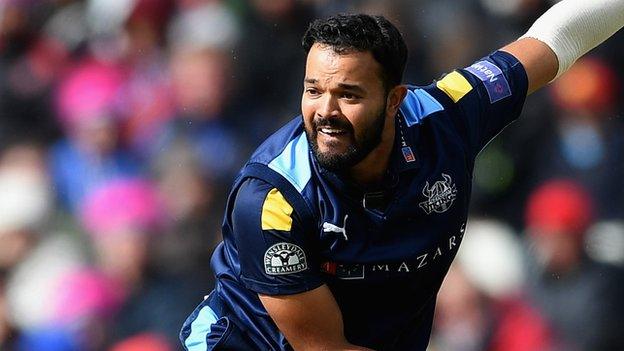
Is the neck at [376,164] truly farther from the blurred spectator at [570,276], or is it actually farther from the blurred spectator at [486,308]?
the blurred spectator at [570,276]

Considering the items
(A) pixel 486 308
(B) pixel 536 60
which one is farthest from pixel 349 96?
(A) pixel 486 308

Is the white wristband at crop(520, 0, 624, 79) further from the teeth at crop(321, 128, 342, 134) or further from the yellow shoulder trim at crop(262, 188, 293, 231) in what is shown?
the yellow shoulder trim at crop(262, 188, 293, 231)

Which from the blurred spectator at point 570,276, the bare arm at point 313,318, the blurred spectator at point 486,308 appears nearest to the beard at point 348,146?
the bare arm at point 313,318

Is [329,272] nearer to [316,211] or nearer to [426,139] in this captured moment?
[316,211]

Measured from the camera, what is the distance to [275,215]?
9.29 feet

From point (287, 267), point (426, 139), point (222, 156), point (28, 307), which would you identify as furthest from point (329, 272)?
point (28, 307)

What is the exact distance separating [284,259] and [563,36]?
1.20 meters

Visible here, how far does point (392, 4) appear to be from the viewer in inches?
210

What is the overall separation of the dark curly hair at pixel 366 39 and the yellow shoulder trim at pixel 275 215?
15.7 inches

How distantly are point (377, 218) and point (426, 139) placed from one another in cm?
29

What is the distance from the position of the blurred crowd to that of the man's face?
2332 mm

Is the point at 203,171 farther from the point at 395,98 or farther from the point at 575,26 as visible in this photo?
the point at 395,98

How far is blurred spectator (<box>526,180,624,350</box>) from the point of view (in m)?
5.03

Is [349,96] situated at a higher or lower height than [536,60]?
higher
